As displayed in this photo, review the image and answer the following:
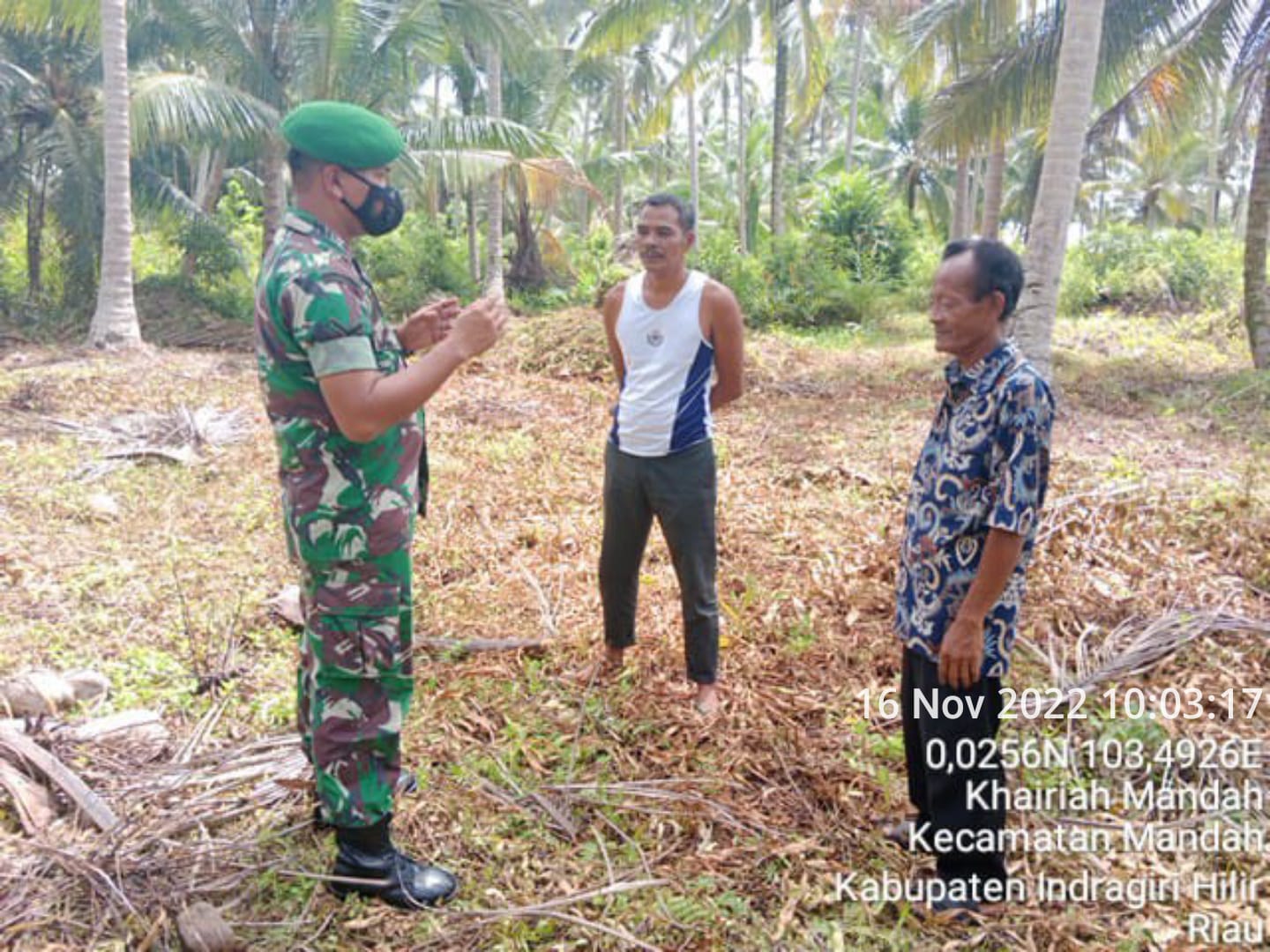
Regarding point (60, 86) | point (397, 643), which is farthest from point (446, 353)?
point (60, 86)

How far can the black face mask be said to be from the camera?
210 centimetres

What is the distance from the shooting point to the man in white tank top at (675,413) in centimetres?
303

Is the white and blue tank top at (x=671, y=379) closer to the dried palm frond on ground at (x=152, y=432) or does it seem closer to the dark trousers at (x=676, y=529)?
the dark trousers at (x=676, y=529)

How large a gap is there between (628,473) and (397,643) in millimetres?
1174

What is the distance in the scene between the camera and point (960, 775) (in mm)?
2180

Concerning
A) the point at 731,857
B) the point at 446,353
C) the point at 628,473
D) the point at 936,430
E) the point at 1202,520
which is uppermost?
the point at 446,353

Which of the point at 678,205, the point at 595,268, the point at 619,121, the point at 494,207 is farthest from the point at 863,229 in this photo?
the point at 678,205

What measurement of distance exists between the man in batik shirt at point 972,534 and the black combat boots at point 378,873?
1302mm

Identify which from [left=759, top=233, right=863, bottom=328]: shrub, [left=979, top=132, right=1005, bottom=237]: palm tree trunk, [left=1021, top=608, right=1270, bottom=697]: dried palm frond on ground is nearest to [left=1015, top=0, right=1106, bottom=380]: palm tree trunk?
[left=1021, top=608, right=1270, bottom=697]: dried palm frond on ground

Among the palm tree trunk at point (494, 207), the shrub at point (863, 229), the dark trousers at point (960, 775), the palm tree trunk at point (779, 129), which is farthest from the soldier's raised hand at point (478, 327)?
the palm tree trunk at point (779, 129)

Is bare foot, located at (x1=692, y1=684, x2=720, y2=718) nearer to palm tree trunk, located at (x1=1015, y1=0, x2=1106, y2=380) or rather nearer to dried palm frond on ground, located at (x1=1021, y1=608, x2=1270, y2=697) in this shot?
dried palm frond on ground, located at (x1=1021, y1=608, x2=1270, y2=697)

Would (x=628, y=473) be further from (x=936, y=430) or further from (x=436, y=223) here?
(x=436, y=223)

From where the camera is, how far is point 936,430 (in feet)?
7.36

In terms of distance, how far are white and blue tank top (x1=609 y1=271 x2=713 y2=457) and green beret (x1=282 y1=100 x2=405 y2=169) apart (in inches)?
48.8
